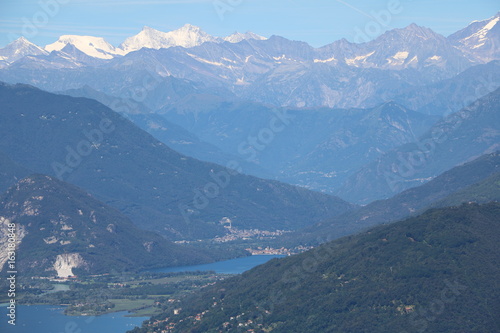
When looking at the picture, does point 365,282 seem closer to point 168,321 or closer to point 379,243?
point 379,243

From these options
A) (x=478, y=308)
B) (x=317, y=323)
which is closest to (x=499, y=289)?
(x=478, y=308)

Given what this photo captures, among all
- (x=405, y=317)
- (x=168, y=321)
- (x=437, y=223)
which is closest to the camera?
(x=405, y=317)

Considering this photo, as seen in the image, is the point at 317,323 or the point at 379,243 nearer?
the point at 317,323

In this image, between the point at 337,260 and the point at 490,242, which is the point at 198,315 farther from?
the point at 490,242

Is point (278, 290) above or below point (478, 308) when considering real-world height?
above

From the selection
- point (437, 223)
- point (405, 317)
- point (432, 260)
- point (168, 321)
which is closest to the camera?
point (405, 317)

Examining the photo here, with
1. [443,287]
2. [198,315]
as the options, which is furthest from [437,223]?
[198,315]

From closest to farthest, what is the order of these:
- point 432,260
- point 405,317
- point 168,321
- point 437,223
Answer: point 405,317 < point 432,260 < point 437,223 < point 168,321
